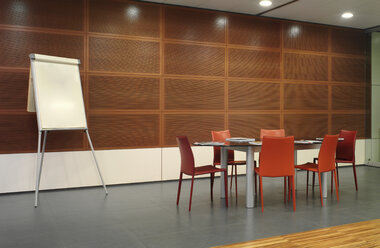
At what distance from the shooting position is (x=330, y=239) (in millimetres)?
3379

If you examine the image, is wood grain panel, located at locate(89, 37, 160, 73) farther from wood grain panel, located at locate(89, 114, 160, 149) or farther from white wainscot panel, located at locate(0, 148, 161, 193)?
white wainscot panel, located at locate(0, 148, 161, 193)

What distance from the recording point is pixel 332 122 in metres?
8.00

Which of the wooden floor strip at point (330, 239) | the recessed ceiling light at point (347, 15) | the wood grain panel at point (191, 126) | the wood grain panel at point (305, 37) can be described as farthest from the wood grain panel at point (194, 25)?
the wooden floor strip at point (330, 239)

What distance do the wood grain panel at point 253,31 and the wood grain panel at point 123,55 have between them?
1.50 meters

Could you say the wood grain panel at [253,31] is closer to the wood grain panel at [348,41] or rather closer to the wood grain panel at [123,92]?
the wood grain panel at [348,41]

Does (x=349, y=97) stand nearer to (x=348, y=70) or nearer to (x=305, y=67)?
(x=348, y=70)

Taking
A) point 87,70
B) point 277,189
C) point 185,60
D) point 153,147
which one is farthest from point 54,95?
point 277,189

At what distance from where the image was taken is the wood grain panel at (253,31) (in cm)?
695

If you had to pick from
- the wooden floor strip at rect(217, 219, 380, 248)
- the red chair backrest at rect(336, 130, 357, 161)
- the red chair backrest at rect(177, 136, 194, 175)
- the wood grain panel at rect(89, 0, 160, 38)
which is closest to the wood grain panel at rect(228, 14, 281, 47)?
the wood grain panel at rect(89, 0, 160, 38)

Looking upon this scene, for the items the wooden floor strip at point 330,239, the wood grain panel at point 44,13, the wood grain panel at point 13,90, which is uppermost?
the wood grain panel at point 44,13

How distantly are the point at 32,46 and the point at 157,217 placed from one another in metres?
3.17

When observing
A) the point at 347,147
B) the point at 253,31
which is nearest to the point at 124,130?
the point at 253,31

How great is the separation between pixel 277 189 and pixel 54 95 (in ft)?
11.2

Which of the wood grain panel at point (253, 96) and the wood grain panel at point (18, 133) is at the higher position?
the wood grain panel at point (253, 96)
